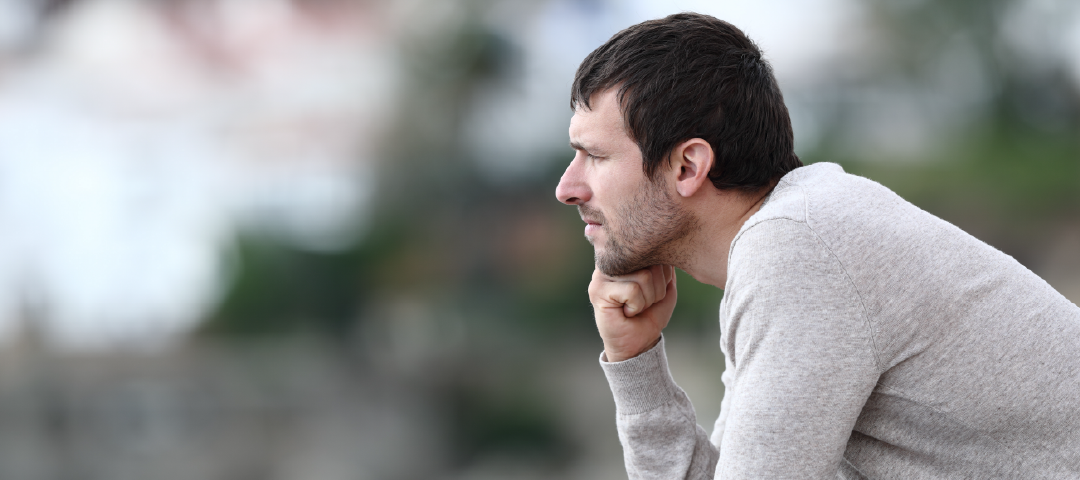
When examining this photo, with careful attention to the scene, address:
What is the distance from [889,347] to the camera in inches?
33.4

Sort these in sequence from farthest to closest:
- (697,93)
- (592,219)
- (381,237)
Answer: (381,237), (592,219), (697,93)

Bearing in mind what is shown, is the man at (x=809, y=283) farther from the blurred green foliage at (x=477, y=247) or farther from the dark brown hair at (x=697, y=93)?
the blurred green foliage at (x=477, y=247)

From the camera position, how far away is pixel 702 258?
106 centimetres

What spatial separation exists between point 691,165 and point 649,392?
0.31 meters

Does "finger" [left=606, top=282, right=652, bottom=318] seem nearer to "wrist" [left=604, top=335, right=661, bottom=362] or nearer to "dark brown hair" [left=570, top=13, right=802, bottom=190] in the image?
"wrist" [left=604, top=335, right=661, bottom=362]

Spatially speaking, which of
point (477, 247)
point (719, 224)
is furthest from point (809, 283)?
point (477, 247)

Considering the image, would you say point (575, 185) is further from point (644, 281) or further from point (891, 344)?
point (891, 344)

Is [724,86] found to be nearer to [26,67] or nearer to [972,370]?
[972,370]

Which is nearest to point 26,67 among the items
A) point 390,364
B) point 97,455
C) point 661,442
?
point 97,455

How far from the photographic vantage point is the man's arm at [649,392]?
3.79 ft

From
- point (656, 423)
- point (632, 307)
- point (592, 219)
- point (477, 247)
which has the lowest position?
point (477, 247)

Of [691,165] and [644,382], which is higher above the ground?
[691,165]

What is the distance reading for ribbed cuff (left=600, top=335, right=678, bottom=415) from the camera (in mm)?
1165

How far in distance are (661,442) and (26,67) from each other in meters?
14.0
